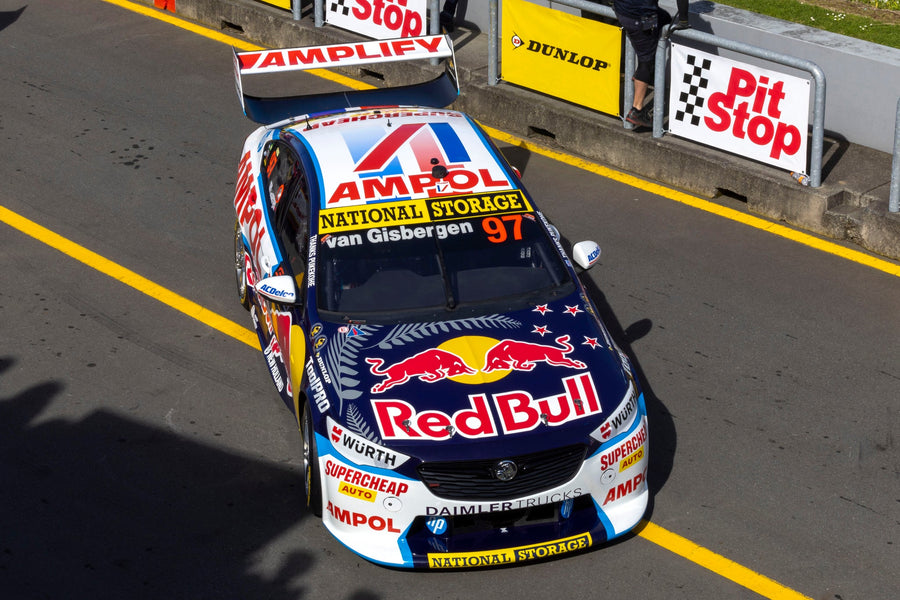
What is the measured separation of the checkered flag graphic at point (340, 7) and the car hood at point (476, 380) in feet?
24.8

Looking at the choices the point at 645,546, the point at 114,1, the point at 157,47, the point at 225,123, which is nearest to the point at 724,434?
the point at 645,546

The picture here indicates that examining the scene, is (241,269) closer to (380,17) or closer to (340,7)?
(380,17)

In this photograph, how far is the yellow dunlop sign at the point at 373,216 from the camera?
7375 mm

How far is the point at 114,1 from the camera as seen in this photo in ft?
51.9

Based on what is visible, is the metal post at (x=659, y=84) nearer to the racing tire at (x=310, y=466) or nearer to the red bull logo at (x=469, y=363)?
the red bull logo at (x=469, y=363)

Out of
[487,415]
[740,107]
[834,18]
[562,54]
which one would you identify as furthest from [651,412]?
[834,18]

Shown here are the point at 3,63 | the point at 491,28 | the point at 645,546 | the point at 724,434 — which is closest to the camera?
the point at 645,546

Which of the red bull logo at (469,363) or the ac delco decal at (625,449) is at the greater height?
Answer: the red bull logo at (469,363)

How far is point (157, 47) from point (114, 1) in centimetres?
192

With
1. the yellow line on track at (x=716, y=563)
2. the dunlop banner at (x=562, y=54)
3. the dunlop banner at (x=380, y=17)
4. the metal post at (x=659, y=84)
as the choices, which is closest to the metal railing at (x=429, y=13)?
the dunlop banner at (x=380, y=17)

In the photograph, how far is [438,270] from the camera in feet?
23.6

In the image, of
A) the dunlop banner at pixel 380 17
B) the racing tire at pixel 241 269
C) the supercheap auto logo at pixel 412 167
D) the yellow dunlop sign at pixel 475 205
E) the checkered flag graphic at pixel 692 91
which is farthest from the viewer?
the dunlop banner at pixel 380 17

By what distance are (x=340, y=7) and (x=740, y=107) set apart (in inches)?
210

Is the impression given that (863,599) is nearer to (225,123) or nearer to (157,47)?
(225,123)
